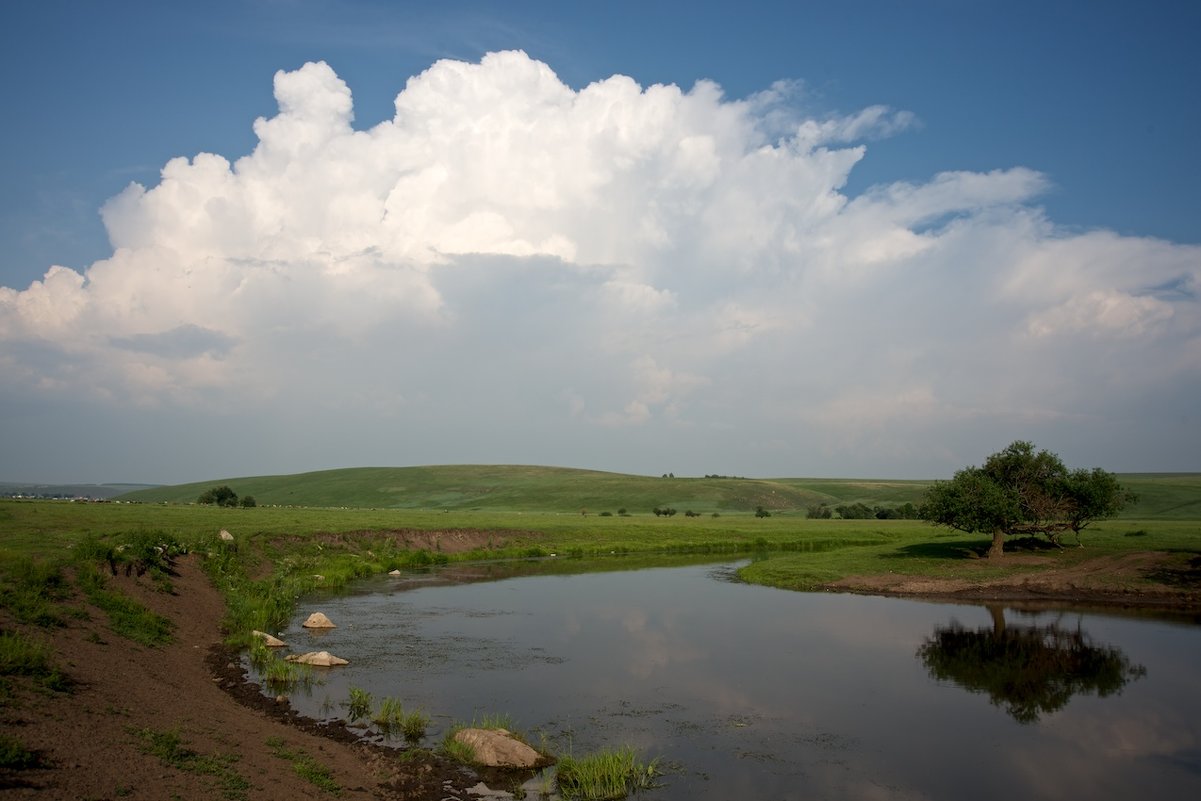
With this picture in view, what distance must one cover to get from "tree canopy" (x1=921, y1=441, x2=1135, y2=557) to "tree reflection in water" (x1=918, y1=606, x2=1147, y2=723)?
11.9m

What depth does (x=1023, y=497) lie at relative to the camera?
46.6 metres

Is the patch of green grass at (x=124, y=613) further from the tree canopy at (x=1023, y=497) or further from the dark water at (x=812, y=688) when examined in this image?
the tree canopy at (x=1023, y=497)

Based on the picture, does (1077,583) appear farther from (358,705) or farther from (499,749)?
(358,705)

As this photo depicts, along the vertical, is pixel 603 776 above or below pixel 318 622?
above

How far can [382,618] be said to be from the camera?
3475 centimetres

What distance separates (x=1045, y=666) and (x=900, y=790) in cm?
1519

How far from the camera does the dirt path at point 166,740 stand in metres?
12.4

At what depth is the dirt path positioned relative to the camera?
12352mm

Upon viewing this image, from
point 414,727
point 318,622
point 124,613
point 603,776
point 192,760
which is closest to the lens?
point 192,760

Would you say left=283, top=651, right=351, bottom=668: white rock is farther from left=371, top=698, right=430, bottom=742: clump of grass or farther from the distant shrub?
the distant shrub

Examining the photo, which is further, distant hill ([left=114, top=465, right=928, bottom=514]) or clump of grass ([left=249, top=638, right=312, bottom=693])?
distant hill ([left=114, top=465, right=928, bottom=514])

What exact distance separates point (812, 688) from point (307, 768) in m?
15.9

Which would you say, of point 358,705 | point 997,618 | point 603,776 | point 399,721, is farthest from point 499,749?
point 997,618

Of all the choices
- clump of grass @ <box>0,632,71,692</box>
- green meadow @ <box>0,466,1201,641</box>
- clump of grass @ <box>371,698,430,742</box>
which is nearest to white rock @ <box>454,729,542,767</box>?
clump of grass @ <box>371,698,430,742</box>
